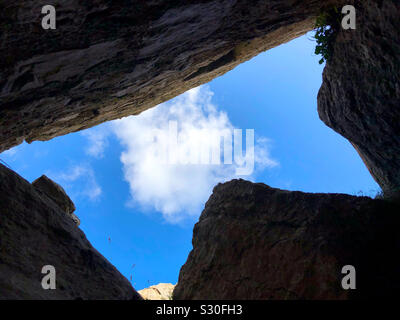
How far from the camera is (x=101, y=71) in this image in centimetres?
826

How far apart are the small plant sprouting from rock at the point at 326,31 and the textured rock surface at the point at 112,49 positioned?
0.40m

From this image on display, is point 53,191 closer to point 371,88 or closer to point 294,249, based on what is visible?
point 294,249

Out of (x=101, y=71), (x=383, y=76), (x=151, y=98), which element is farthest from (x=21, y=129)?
(x=383, y=76)

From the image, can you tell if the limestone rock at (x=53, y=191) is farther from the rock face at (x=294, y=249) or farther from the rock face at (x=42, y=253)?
the rock face at (x=294, y=249)

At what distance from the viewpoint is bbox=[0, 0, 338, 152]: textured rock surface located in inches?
242

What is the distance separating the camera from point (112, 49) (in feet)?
25.1

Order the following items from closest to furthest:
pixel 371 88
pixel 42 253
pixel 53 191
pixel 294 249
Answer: pixel 42 253
pixel 294 249
pixel 371 88
pixel 53 191

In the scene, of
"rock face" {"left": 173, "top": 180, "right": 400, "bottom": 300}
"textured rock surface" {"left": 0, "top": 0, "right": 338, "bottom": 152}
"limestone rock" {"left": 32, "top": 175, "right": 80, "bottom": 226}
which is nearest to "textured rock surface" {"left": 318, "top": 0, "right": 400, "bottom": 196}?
"textured rock surface" {"left": 0, "top": 0, "right": 338, "bottom": 152}

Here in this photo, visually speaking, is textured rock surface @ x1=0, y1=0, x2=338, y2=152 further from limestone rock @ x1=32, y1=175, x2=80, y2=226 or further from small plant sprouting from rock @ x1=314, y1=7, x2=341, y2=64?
limestone rock @ x1=32, y1=175, x2=80, y2=226

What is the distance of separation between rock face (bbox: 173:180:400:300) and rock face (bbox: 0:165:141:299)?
8.32ft

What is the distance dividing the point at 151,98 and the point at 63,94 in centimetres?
520

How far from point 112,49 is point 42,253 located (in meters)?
5.92

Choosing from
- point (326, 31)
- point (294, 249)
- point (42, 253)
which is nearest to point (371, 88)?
point (326, 31)
